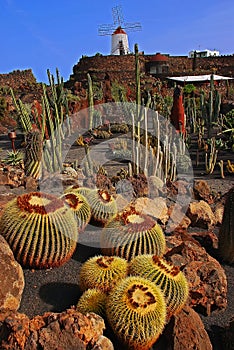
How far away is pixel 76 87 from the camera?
95.9 feet

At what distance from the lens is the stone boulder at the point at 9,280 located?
303cm

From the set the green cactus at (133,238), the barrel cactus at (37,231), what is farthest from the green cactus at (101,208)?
the barrel cactus at (37,231)

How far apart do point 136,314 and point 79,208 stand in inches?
74.4

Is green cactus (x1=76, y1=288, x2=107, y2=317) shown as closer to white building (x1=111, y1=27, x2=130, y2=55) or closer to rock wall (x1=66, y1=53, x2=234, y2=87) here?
rock wall (x1=66, y1=53, x2=234, y2=87)

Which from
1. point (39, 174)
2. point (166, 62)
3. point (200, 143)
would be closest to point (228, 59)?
point (166, 62)

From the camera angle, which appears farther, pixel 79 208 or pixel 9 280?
pixel 79 208

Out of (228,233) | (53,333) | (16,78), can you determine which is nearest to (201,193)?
(228,233)

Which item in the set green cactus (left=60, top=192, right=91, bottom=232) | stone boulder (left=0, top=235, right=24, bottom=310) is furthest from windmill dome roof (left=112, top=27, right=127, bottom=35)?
stone boulder (left=0, top=235, right=24, bottom=310)

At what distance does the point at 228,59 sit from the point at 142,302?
3951cm

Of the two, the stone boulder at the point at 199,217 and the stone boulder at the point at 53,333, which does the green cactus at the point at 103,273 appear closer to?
the stone boulder at the point at 53,333

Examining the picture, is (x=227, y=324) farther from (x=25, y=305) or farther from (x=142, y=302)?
(x=25, y=305)

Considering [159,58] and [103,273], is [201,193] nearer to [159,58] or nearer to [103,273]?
[103,273]

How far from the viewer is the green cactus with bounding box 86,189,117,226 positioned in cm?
454

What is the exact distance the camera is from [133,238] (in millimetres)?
3643
